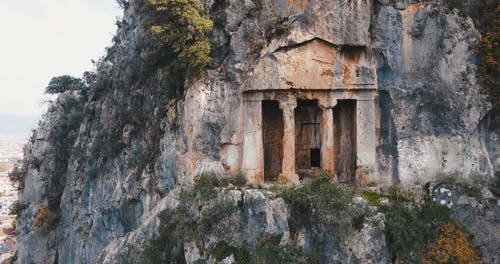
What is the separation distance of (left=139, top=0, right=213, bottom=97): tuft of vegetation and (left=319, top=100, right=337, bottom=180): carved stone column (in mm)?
5419

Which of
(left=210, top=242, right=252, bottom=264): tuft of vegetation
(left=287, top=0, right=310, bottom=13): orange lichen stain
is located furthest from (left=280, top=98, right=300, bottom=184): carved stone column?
(left=210, top=242, right=252, bottom=264): tuft of vegetation

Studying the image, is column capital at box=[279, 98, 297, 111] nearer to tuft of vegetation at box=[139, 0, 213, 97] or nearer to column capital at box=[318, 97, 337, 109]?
column capital at box=[318, 97, 337, 109]

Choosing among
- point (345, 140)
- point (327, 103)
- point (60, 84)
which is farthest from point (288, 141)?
point (60, 84)

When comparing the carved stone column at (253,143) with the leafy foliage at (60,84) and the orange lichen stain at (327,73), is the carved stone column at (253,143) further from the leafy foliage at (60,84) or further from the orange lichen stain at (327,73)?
the leafy foliage at (60,84)

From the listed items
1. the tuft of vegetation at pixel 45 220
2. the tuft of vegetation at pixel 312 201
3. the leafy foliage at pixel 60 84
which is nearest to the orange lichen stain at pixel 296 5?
the tuft of vegetation at pixel 312 201

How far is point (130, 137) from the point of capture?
24.9 m

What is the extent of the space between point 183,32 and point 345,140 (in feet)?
28.4

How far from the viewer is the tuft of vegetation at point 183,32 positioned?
1970 centimetres

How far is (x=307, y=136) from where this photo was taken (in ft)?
74.4

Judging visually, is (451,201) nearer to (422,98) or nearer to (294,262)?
(422,98)

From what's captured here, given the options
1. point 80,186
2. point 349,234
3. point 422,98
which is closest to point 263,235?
point 349,234

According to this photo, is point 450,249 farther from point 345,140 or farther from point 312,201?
point 345,140

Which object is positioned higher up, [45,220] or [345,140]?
[345,140]

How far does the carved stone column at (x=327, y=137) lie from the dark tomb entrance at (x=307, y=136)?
166 cm
